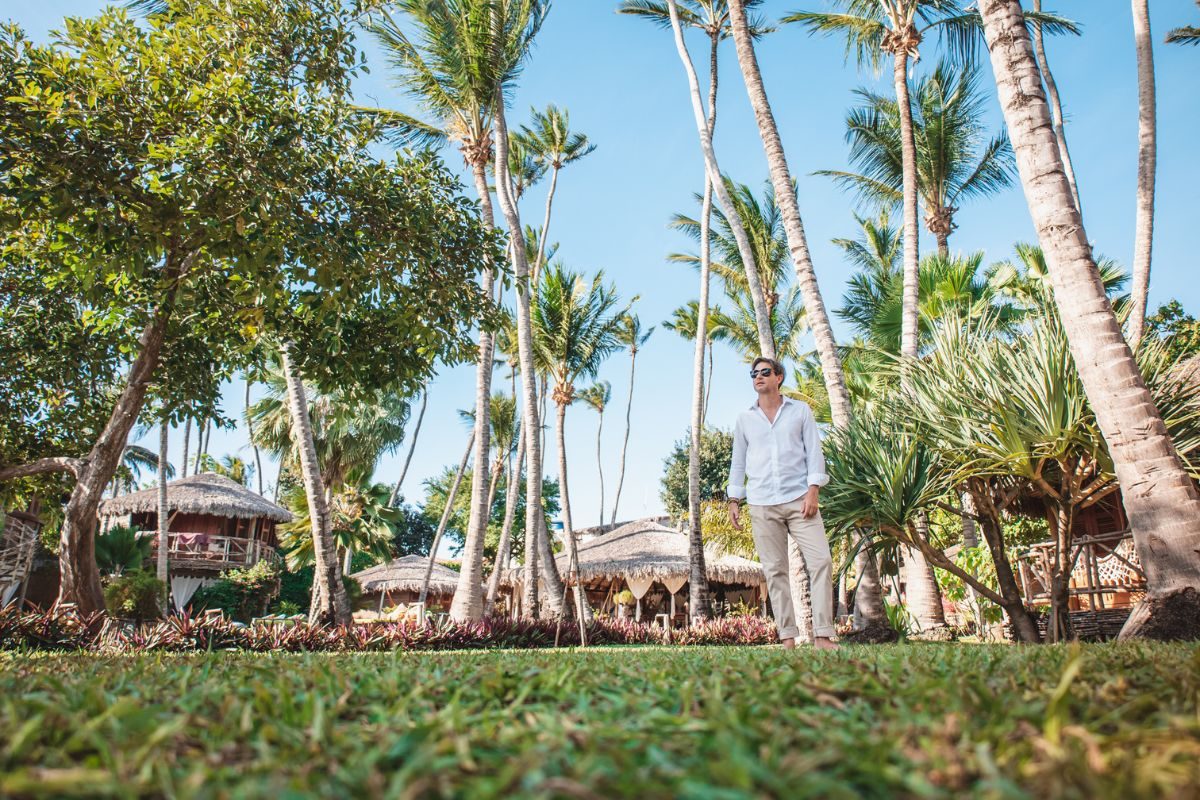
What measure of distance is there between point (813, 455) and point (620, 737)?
4075 mm

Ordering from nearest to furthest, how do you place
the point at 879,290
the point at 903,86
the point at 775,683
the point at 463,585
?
the point at 775,683
the point at 463,585
the point at 903,86
the point at 879,290

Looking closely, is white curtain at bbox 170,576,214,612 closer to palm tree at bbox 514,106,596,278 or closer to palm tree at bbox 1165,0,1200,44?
palm tree at bbox 514,106,596,278

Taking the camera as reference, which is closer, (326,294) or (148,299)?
(326,294)

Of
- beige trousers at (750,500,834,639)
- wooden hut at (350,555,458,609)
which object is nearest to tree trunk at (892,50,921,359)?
beige trousers at (750,500,834,639)

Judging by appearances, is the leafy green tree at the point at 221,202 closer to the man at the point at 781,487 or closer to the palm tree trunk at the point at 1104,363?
the man at the point at 781,487

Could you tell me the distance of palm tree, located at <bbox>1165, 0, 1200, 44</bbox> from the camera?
1240 centimetres

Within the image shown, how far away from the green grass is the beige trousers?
125 inches

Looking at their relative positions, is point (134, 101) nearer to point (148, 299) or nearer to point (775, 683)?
point (148, 299)

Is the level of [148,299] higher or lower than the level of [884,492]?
higher

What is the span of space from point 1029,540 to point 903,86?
1049cm

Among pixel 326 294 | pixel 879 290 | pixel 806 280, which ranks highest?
pixel 879 290

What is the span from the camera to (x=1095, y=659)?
1.88 m

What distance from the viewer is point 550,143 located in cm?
2416

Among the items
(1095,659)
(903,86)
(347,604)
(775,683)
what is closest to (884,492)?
(1095,659)
